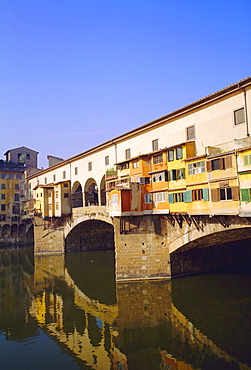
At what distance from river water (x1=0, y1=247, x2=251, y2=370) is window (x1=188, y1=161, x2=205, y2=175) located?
9650 mm

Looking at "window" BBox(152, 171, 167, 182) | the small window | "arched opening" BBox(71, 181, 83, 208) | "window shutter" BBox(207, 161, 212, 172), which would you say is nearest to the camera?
"window shutter" BBox(207, 161, 212, 172)

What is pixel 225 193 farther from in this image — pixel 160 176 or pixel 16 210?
pixel 16 210

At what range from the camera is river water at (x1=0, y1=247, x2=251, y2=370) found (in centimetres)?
1416

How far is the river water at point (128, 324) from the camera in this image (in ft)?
46.5

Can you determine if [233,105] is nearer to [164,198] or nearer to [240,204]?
[240,204]

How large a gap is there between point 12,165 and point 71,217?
32.7m

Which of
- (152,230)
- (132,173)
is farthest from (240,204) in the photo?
(132,173)

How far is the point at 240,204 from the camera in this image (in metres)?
18.0

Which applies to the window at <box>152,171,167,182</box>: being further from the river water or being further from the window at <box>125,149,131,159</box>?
the river water

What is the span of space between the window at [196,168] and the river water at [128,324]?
9.65m

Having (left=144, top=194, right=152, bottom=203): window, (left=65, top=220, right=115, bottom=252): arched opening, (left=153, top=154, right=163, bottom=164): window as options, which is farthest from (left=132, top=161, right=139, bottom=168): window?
(left=65, top=220, right=115, bottom=252): arched opening

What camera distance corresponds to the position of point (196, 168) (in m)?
21.1

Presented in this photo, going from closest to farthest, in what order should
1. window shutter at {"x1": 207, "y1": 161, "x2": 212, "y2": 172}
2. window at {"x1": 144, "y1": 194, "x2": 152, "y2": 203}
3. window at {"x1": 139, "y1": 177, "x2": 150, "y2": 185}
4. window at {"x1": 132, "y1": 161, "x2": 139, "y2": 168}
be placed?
window shutter at {"x1": 207, "y1": 161, "x2": 212, "y2": 172} < window at {"x1": 144, "y1": 194, "x2": 152, "y2": 203} < window at {"x1": 139, "y1": 177, "x2": 150, "y2": 185} < window at {"x1": 132, "y1": 161, "x2": 139, "y2": 168}

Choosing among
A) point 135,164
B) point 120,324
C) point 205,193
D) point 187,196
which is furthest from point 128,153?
point 120,324
